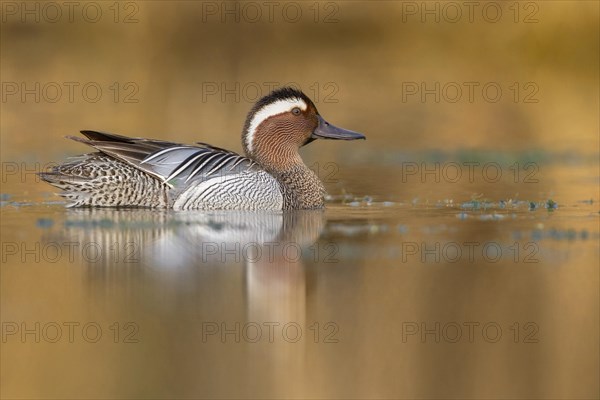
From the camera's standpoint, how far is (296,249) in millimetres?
8328

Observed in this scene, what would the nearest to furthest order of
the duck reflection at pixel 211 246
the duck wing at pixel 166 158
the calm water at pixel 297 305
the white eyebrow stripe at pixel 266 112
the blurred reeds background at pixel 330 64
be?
the calm water at pixel 297 305, the duck reflection at pixel 211 246, the duck wing at pixel 166 158, the white eyebrow stripe at pixel 266 112, the blurred reeds background at pixel 330 64

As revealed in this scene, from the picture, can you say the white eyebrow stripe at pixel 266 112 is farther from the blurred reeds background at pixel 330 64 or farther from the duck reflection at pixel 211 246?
the blurred reeds background at pixel 330 64

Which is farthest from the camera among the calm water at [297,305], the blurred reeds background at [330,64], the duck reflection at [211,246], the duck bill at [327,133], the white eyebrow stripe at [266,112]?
the blurred reeds background at [330,64]

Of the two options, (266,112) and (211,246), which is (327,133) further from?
(211,246)

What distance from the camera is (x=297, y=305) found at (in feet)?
22.1

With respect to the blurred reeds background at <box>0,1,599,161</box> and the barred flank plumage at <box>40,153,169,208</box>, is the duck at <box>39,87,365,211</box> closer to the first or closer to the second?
the barred flank plumage at <box>40,153,169,208</box>

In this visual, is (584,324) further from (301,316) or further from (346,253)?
(346,253)

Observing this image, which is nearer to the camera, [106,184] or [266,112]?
[106,184]

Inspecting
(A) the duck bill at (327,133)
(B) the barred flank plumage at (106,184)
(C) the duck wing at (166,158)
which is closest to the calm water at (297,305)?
(B) the barred flank plumage at (106,184)

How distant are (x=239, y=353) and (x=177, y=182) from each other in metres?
4.65

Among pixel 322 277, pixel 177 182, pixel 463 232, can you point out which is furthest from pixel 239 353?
pixel 177 182

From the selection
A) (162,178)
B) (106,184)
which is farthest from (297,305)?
(106,184)

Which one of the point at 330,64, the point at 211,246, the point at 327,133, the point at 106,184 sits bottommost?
the point at 211,246

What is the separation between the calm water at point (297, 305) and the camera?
557 centimetres
